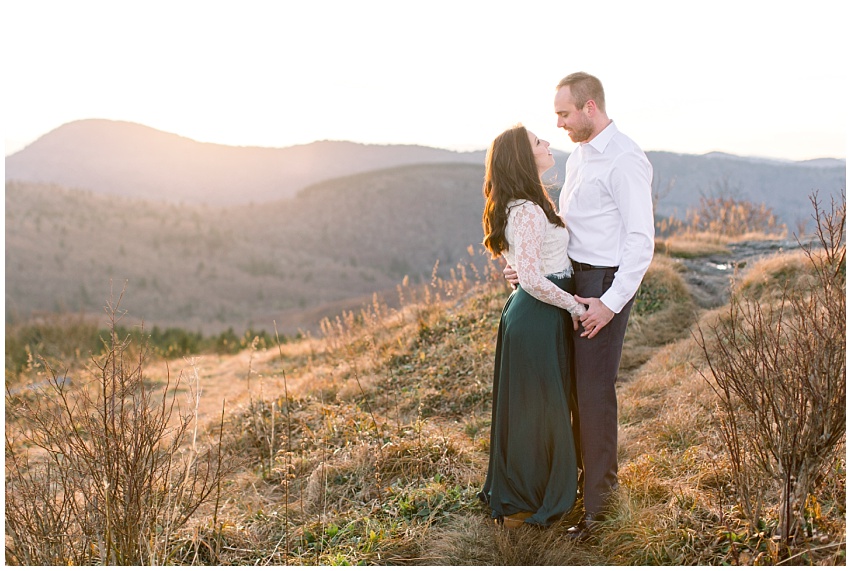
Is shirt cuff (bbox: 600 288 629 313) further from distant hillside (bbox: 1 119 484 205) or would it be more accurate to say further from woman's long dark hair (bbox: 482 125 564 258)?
distant hillside (bbox: 1 119 484 205)

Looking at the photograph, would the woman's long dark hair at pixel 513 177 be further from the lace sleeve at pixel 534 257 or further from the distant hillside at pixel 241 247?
the distant hillside at pixel 241 247

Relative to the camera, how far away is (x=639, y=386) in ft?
19.2

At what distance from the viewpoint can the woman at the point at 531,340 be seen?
10.5ft

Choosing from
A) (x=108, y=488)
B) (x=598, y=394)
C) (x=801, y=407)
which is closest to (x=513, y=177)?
(x=598, y=394)

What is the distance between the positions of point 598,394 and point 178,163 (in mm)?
65754

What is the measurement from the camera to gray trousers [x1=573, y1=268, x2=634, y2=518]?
3.22 metres

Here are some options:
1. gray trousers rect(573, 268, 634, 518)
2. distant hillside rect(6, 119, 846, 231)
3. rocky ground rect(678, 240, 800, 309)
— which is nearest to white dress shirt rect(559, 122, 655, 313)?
gray trousers rect(573, 268, 634, 518)

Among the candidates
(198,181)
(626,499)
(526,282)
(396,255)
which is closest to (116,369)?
(526,282)

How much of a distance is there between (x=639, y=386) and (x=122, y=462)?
4.37 m

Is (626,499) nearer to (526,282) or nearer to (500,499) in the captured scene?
(500,499)

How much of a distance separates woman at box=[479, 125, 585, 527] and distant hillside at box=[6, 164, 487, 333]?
24998 millimetres

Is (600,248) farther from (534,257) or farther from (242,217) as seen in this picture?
(242,217)

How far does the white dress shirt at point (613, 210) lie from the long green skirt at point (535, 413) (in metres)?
0.25

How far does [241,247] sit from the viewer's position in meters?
45.8
